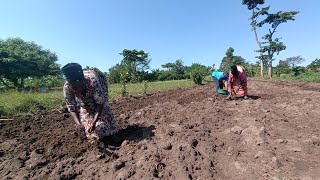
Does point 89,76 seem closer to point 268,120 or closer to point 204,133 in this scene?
point 204,133

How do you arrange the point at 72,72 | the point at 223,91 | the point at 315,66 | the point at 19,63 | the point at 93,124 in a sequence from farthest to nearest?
1. the point at 315,66
2. the point at 19,63
3. the point at 223,91
4. the point at 93,124
5. the point at 72,72

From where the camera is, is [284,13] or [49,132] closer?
[49,132]

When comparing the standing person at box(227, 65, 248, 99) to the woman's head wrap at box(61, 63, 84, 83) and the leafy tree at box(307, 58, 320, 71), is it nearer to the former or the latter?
the woman's head wrap at box(61, 63, 84, 83)

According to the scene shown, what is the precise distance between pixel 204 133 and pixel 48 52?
34.7 meters

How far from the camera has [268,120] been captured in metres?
4.98

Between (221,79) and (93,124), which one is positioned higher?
(221,79)

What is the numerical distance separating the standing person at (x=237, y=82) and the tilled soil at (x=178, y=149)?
182 cm

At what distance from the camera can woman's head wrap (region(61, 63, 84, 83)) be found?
3.48 m

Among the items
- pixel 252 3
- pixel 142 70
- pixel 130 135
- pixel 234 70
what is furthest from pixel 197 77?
pixel 142 70

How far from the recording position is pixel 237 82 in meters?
7.57

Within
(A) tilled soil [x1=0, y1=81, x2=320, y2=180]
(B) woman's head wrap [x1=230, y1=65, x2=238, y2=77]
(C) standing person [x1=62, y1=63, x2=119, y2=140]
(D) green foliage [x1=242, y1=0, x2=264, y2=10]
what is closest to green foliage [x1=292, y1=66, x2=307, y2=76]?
(D) green foliage [x1=242, y1=0, x2=264, y2=10]

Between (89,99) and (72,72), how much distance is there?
540 millimetres

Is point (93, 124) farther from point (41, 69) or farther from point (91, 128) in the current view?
point (41, 69)

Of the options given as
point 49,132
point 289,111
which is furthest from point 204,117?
point 49,132
